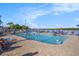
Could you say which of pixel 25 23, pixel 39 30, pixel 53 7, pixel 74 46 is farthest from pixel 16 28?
pixel 74 46

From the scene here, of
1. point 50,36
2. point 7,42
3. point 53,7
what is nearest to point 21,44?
point 7,42

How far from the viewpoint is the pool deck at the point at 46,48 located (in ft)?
4.91

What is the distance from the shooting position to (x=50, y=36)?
4.98 ft

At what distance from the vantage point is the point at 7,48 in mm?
1519

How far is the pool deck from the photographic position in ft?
4.91

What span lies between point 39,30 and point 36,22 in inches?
2.7

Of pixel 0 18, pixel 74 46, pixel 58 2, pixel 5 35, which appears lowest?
pixel 74 46

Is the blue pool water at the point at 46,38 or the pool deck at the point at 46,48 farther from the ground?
the blue pool water at the point at 46,38

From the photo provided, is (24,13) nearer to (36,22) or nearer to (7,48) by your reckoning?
(36,22)

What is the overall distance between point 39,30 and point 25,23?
12cm

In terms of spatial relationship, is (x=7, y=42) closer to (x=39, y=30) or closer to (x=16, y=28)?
(x=16, y=28)

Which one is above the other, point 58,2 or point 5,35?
point 58,2

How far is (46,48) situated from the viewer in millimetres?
1513

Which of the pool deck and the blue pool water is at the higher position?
the blue pool water
